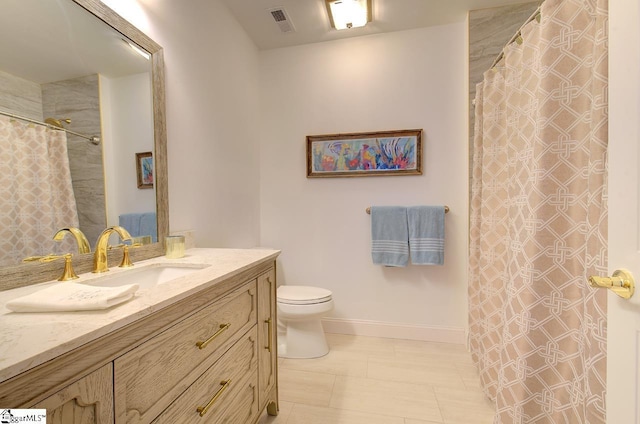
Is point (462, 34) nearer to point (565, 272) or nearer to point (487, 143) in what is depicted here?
point (487, 143)

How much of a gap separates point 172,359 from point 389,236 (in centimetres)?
175

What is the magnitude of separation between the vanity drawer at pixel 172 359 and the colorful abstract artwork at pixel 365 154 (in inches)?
59.7

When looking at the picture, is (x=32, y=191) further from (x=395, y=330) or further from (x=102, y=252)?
(x=395, y=330)

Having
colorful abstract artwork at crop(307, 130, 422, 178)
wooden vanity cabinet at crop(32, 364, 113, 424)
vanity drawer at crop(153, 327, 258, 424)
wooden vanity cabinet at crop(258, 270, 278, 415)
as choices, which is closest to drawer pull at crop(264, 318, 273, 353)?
wooden vanity cabinet at crop(258, 270, 278, 415)

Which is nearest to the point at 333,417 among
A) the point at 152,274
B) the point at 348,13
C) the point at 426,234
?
the point at 152,274

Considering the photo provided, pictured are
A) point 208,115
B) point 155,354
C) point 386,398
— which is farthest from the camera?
point 208,115

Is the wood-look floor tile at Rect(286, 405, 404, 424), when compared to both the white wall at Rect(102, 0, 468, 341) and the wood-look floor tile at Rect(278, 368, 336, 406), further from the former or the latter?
the white wall at Rect(102, 0, 468, 341)

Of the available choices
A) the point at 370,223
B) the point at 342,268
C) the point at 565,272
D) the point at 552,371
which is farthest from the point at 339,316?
the point at 565,272

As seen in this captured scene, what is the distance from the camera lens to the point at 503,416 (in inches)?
46.1

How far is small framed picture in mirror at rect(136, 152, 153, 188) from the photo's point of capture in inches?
48.2

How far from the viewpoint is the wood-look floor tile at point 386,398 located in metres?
1.41

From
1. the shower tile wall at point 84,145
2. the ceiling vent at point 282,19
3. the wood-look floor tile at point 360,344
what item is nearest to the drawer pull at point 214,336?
the shower tile wall at point 84,145

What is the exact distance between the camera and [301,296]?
74.5 inches
